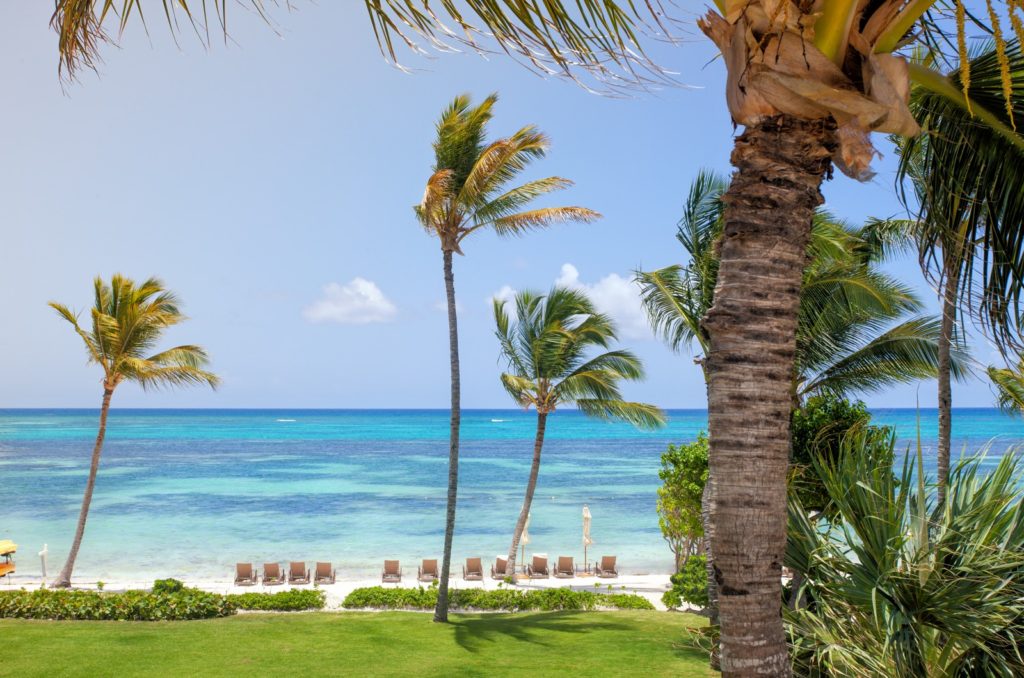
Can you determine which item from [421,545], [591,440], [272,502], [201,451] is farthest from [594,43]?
[591,440]

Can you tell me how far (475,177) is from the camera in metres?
13.7

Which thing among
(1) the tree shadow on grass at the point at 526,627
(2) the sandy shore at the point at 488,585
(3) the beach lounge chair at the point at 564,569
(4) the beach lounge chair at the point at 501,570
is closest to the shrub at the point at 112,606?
(2) the sandy shore at the point at 488,585

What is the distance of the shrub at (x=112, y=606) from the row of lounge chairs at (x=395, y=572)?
5.15 meters

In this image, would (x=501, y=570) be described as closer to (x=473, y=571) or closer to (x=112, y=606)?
(x=473, y=571)

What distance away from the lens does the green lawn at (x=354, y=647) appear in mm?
10469

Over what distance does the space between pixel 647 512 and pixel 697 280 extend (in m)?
30.7

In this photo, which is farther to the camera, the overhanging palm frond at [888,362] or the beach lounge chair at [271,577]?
the beach lounge chair at [271,577]

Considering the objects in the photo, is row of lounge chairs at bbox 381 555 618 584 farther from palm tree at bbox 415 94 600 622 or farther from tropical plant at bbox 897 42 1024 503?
tropical plant at bbox 897 42 1024 503

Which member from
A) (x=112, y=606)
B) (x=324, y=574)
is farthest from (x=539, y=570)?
(x=112, y=606)

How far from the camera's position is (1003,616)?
4.13m

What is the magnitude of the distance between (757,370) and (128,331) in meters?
19.2

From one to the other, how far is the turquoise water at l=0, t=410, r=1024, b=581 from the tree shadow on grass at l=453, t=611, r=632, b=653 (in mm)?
7328

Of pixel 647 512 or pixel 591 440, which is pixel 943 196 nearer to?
pixel 647 512

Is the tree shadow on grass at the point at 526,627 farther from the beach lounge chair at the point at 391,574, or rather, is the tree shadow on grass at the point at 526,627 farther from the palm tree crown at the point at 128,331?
the palm tree crown at the point at 128,331
